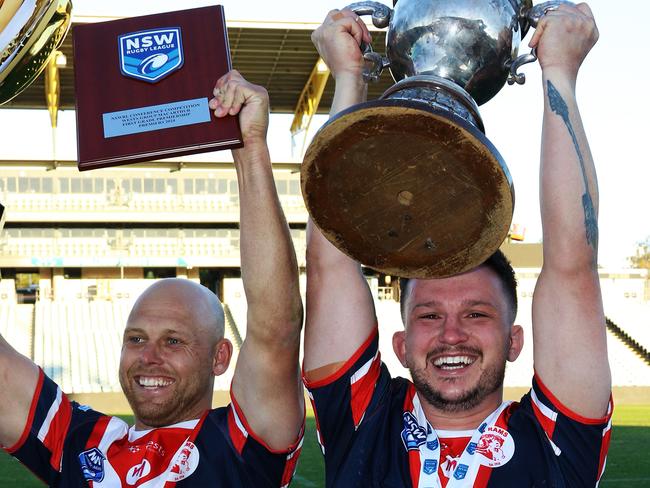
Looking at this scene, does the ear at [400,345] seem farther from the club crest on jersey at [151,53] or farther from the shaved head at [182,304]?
the club crest on jersey at [151,53]

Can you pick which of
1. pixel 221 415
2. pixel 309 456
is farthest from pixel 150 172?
pixel 221 415

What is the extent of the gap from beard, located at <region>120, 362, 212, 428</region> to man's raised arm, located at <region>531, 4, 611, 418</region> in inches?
33.7

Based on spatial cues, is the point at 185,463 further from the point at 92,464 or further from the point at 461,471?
the point at 461,471

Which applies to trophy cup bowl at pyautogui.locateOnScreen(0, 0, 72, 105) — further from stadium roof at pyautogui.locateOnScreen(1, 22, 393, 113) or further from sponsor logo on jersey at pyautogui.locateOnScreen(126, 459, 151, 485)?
stadium roof at pyautogui.locateOnScreen(1, 22, 393, 113)

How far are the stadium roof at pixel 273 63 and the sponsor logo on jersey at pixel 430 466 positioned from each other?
23930 mm

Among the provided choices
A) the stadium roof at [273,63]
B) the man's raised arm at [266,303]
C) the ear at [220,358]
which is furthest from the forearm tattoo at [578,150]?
the stadium roof at [273,63]

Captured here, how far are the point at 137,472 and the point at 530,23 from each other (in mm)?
1350

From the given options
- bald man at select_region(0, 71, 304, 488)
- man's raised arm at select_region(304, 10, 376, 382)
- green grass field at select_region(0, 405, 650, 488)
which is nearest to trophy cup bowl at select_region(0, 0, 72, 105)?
bald man at select_region(0, 71, 304, 488)

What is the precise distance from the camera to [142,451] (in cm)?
236

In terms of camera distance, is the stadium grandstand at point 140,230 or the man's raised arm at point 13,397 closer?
the man's raised arm at point 13,397

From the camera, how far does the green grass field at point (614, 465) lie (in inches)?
353

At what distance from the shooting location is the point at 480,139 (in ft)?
5.14

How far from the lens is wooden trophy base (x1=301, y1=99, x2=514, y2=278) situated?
158 centimetres

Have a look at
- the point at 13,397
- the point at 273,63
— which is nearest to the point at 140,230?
the point at 273,63
